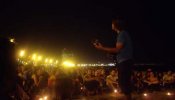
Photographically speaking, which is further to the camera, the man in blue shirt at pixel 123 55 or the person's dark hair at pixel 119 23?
the person's dark hair at pixel 119 23

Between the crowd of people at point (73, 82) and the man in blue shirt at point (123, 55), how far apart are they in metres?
3.70

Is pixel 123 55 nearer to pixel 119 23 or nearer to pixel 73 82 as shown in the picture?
pixel 119 23

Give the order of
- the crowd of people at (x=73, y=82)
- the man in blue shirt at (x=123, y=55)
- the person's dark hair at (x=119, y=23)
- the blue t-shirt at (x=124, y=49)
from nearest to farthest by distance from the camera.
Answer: the man in blue shirt at (x=123, y=55)
the blue t-shirt at (x=124, y=49)
the person's dark hair at (x=119, y=23)
the crowd of people at (x=73, y=82)

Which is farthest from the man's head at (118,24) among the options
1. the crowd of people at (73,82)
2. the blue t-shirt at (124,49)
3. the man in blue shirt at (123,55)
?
the crowd of people at (73,82)

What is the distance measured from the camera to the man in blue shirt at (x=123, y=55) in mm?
7577

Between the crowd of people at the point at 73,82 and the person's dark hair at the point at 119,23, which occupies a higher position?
the person's dark hair at the point at 119,23

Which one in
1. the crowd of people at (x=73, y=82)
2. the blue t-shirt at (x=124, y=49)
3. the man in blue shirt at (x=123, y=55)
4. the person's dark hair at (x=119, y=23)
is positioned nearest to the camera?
the man in blue shirt at (x=123, y=55)

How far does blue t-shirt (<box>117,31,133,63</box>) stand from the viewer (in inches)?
304

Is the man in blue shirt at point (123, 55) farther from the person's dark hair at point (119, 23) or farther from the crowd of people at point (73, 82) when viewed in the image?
the crowd of people at point (73, 82)

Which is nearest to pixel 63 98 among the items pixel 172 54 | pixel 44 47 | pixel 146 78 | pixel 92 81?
pixel 92 81

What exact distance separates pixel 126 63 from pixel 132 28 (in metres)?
47.9

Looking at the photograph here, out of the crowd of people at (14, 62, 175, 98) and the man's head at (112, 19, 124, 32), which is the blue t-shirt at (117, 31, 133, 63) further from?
the crowd of people at (14, 62, 175, 98)

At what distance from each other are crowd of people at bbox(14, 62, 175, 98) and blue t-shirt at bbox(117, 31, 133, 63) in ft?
12.3

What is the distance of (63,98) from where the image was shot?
485 inches
